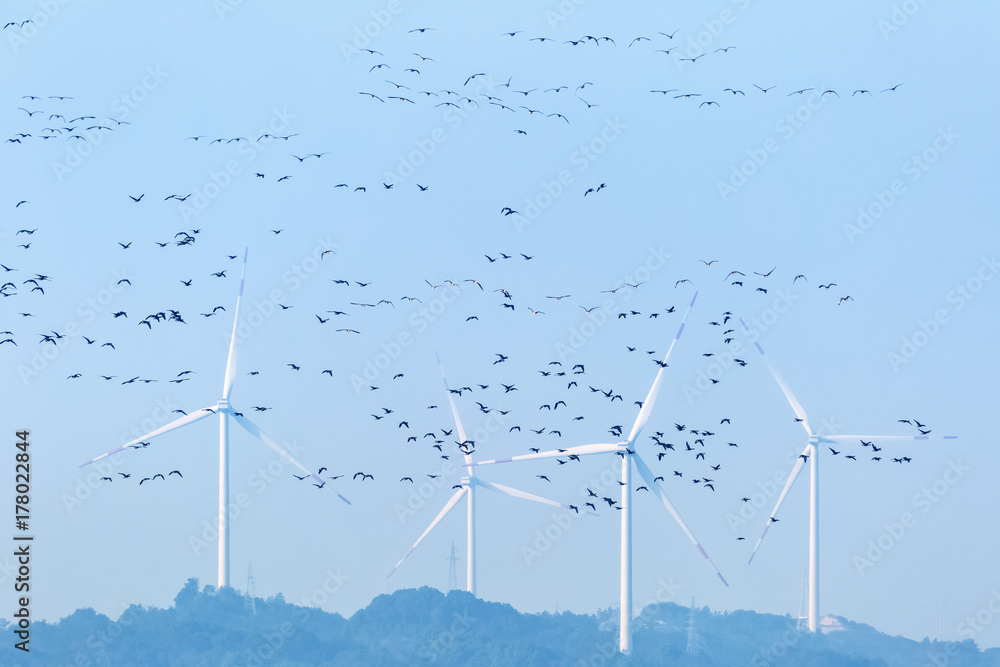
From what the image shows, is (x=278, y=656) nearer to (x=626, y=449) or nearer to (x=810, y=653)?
(x=810, y=653)

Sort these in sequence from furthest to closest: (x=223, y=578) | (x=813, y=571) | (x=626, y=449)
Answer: (x=813, y=571)
(x=223, y=578)
(x=626, y=449)

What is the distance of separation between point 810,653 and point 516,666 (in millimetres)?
36598

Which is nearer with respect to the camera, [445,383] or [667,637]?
[445,383]

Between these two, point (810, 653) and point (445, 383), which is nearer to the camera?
point (445, 383)

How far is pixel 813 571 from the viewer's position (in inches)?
4961

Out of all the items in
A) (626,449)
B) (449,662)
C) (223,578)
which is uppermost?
(626,449)

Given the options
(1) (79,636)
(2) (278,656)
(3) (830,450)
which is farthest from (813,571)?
(1) (79,636)

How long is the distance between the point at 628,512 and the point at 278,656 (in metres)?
79.1

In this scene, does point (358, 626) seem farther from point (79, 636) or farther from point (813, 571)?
point (813, 571)

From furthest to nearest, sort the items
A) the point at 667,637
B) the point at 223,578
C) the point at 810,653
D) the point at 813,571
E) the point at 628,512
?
the point at 667,637 → the point at 810,653 → the point at 813,571 → the point at 223,578 → the point at 628,512

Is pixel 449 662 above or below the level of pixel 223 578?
below

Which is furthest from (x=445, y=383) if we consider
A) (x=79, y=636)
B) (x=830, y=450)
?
(x=79, y=636)

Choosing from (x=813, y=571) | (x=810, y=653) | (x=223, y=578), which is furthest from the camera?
(x=810, y=653)

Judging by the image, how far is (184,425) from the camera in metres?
107
